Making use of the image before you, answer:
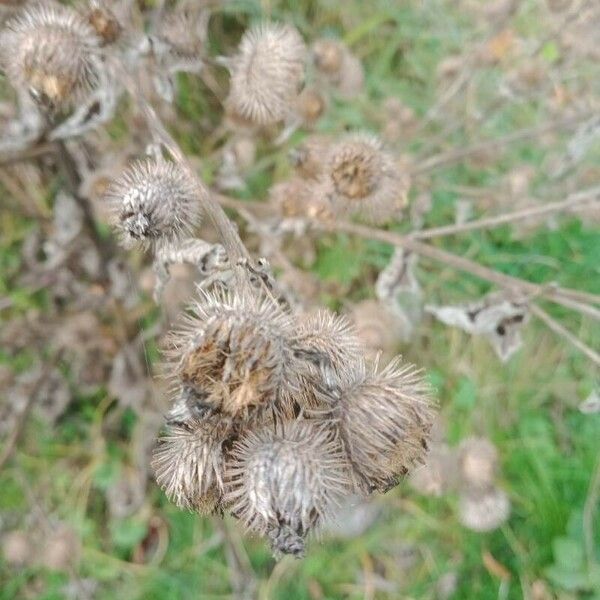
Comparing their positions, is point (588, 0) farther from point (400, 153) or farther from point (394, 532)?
point (394, 532)

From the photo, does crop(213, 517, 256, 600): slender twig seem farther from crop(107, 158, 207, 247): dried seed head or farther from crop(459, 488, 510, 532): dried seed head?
crop(107, 158, 207, 247): dried seed head

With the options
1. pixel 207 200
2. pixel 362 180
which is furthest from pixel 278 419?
pixel 362 180

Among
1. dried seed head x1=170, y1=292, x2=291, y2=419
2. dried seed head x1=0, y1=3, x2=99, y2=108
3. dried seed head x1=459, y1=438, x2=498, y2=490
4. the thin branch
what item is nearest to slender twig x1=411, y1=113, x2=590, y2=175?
the thin branch

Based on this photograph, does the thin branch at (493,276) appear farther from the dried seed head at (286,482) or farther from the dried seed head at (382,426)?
the dried seed head at (286,482)

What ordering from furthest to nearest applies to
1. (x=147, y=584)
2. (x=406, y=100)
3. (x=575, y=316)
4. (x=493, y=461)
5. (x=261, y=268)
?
(x=406, y=100) < (x=575, y=316) < (x=147, y=584) < (x=493, y=461) < (x=261, y=268)

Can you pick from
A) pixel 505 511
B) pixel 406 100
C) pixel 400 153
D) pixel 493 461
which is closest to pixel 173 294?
pixel 400 153

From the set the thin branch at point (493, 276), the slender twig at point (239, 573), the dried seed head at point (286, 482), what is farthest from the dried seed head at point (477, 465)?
the dried seed head at point (286, 482)

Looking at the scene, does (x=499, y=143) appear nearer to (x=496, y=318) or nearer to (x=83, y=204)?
(x=496, y=318)
